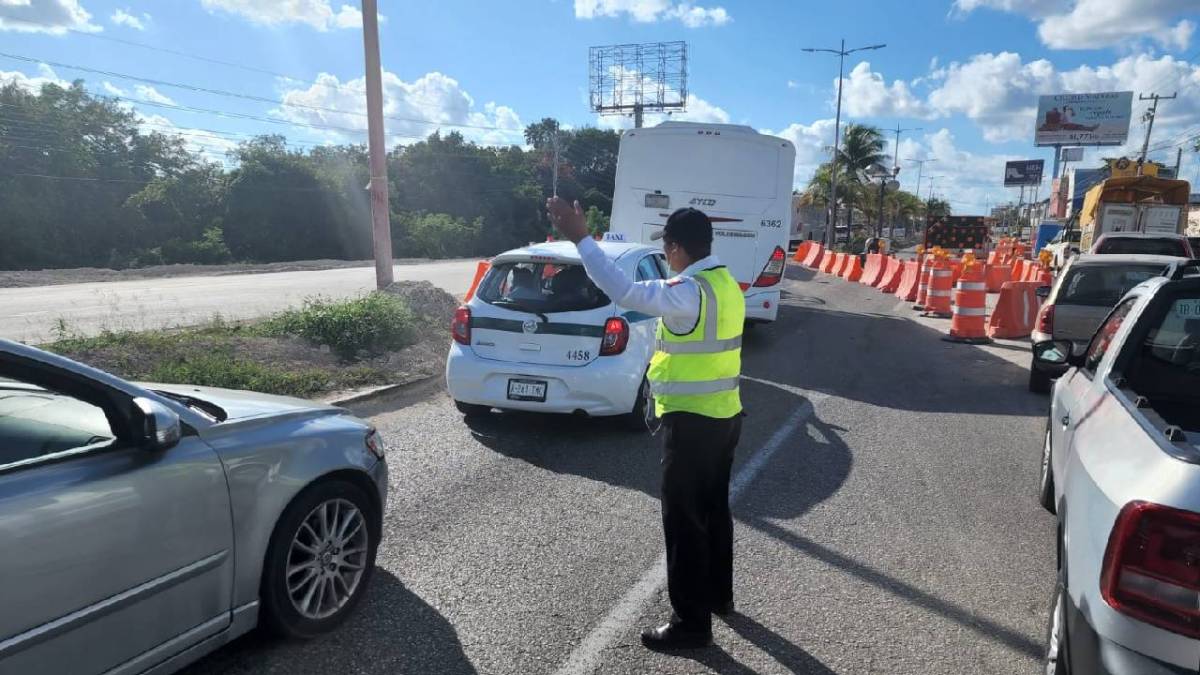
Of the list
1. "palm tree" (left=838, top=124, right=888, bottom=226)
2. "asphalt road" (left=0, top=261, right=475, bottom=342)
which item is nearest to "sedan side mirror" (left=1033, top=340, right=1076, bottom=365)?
"asphalt road" (left=0, top=261, right=475, bottom=342)

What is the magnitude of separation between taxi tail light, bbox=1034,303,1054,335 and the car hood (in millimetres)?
7860

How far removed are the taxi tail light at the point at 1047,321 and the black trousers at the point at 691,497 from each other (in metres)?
6.77

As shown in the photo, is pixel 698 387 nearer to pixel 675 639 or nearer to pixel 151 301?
pixel 675 639

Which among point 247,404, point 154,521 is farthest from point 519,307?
point 154,521

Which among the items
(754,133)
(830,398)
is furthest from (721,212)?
(830,398)

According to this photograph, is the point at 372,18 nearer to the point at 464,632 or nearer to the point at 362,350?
the point at 362,350

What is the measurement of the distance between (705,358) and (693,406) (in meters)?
0.21

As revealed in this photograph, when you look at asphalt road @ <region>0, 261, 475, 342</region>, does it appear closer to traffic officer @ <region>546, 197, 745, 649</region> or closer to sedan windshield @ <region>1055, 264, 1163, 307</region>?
traffic officer @ <region>546, 197, 745, 649</region>

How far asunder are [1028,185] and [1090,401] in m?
109

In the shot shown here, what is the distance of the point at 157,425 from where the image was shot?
8.43 ft

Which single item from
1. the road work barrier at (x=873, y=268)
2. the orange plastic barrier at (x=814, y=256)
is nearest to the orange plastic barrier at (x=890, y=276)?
the road work barrier at (x=873, y=268)

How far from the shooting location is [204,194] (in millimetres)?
42844

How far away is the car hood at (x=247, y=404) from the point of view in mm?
3189

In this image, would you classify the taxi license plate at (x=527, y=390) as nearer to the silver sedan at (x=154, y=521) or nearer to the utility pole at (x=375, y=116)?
the silver sedan at (x=154, y=521)
